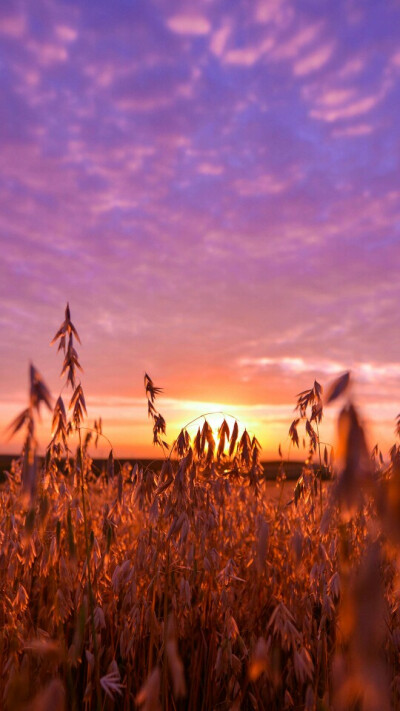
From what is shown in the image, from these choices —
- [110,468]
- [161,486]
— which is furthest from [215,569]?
[161,486]

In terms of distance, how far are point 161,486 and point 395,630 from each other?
161cm

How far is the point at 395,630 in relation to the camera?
2811mm

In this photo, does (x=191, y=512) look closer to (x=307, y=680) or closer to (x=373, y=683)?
(x=307, y=680)

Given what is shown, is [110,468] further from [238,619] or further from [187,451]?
[238,619]

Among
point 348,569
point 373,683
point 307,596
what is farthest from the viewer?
point 307,596

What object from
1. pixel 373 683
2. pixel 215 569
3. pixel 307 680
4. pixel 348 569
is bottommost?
pixel 307 680

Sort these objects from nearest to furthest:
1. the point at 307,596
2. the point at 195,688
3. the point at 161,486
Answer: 1. the point at 161,486
2. the point at 195,688
3. the point at 307,596

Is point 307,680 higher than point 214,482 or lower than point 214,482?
lower

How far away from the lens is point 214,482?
271cm

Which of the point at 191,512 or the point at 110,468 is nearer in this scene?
the point at 191,512

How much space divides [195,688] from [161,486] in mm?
1009

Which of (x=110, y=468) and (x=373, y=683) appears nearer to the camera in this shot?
(x=373, y=683)

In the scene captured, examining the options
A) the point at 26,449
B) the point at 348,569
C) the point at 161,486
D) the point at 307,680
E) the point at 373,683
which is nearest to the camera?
the point at 373,683

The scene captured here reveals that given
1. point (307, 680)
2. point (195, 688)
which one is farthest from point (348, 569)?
point (307, 680)
